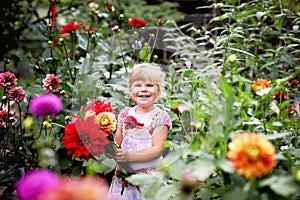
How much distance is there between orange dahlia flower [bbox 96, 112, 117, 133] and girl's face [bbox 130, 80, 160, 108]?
96mm

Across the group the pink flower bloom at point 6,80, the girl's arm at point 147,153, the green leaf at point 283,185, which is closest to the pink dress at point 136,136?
the girl's arm at point 147,153

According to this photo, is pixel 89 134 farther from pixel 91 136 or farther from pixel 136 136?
pixel 136 136

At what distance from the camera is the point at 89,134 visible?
1.23 m

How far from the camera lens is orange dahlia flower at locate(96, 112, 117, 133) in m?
1.28

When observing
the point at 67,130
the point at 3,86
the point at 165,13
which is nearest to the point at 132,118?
the point at 67,130

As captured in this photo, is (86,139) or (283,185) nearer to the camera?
(283,185)

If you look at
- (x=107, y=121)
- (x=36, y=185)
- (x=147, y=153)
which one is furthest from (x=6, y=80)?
(x=36, y=185)

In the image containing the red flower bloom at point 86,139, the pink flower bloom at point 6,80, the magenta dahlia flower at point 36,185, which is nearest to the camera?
the magenta dahlia flower at point 36,185

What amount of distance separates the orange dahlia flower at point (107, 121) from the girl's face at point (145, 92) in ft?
0.32

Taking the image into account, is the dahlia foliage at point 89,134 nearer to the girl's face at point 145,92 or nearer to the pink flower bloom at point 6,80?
the girl's face at point 145,92

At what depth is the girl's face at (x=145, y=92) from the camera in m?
1.32

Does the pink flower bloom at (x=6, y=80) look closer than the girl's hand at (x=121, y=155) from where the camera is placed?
No

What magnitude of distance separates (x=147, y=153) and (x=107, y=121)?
0.15 meters

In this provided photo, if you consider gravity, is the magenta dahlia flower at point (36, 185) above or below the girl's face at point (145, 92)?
above
